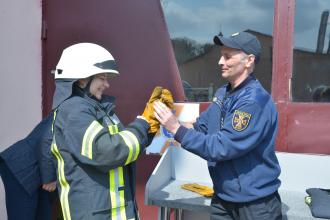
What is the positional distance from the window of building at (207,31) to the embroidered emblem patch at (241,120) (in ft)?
4.26

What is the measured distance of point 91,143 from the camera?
1.73m

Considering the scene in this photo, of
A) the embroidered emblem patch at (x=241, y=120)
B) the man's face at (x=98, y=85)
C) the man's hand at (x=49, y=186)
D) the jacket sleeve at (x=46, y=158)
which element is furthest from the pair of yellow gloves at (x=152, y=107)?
the man's hand at (x=49, y=186)

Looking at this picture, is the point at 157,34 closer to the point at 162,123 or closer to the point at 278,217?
the point at 162,123

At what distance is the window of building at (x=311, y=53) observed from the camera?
2941 mm

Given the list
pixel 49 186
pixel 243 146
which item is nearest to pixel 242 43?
pixel 243 146

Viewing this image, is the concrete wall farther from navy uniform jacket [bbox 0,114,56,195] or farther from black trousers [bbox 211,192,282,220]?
black trousers [bbox 211,192,282,220]

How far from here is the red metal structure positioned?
2.95 m

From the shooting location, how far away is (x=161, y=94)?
212cm

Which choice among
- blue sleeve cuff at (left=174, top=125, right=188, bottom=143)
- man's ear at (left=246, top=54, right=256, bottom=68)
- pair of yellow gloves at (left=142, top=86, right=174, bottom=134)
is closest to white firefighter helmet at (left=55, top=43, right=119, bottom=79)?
pair of yellow gloves at (left=142, top=86, right=174, bottom=134)

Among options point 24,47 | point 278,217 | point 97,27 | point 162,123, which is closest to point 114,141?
point 162,123

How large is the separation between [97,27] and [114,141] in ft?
5.86

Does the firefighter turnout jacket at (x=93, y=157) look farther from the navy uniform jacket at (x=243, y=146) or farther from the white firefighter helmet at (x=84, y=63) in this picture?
the navy uniform jacket at (x=243, y=146)

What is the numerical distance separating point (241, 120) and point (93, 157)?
0.67 meters

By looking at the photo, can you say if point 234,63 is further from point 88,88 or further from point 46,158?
point 46,158
